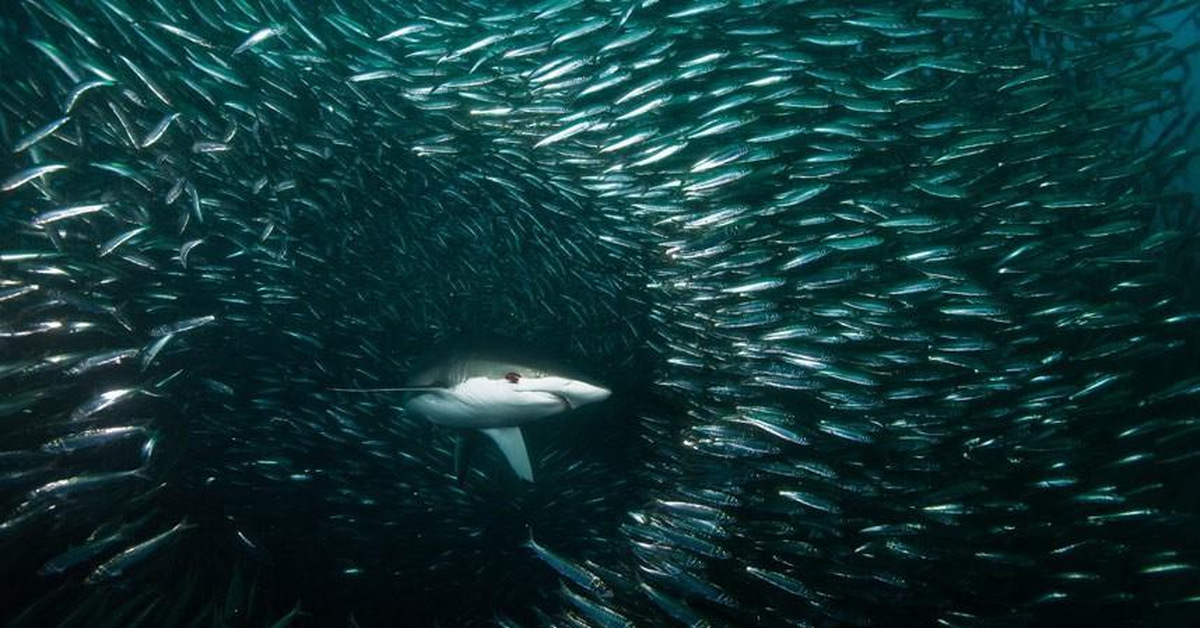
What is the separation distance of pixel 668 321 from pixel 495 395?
3168 millimetres

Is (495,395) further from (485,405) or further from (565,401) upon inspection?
(565,401)

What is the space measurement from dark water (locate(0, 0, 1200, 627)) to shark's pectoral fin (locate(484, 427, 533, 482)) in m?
0.91

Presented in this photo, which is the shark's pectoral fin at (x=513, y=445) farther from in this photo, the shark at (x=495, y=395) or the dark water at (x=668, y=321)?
the dark water at (x=668, y=321)

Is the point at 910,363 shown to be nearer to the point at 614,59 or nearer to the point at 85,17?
the point at 614,59

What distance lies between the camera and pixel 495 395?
4516mm

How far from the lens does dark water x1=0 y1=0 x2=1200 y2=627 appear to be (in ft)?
18.2

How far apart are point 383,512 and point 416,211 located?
13.9ft

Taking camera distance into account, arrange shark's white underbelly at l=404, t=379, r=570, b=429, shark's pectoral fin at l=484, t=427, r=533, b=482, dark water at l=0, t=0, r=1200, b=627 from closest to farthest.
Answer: shark's white underbelly at l=404, t=379, r=570, b=429 → shark's pectoral fin at l=484, t=427, r=533, b=482 → dark water at l=0, t=0, r=1200, b=627

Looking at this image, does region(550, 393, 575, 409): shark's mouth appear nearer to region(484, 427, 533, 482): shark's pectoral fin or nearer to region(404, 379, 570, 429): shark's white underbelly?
region(404, 379, 570, 429): shark's white underbelly

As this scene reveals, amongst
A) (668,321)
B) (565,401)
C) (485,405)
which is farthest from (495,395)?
(668,321)

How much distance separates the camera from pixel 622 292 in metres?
8.10

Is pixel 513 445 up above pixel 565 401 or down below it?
below

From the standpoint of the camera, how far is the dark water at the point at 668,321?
5.55m

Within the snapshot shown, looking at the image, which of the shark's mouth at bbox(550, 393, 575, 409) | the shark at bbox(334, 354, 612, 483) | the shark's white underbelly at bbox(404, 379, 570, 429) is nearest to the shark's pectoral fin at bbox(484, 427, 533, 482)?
the shark at bbox(334, 354, 612, 483)
